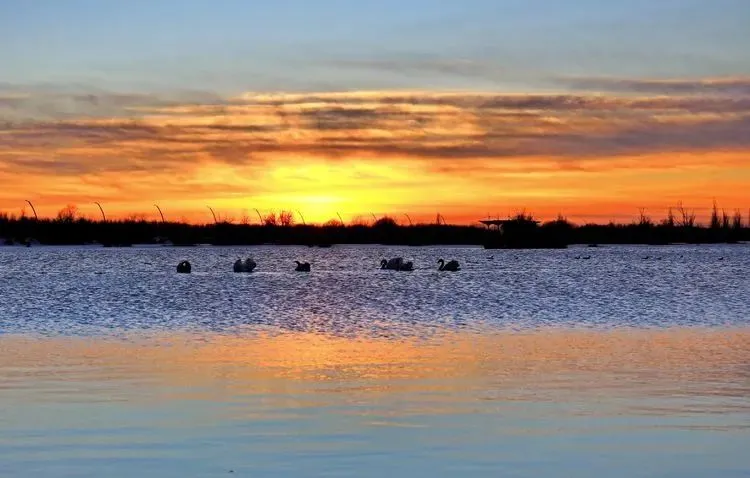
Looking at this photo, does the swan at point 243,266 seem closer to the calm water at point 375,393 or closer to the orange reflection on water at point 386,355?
the calm water at point 375,393

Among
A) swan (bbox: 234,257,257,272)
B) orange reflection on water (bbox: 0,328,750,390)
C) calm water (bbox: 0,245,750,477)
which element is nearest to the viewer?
calm water (bbox: 0,245,750,477)

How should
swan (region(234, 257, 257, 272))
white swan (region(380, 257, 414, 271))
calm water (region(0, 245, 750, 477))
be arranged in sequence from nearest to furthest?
calm water (region(0, 245, 750, 477)), swan (region(234, 257, 257, 272)), white swan (region(380, 257, 414, 271))

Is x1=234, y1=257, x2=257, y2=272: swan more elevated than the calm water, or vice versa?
x1=234, y1=257, x2=257, y2=272: swan

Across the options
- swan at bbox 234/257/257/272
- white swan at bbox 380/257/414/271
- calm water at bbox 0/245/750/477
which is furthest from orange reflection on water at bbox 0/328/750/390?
white swan at bbox 380/257/414/271

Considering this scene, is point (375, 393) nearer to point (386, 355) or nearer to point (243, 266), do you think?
point (386, 355)

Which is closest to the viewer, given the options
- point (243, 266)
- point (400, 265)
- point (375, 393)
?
point (375, 393)

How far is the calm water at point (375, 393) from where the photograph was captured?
10.3m

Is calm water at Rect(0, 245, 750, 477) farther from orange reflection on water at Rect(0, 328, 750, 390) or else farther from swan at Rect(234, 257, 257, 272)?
swan at Rect(234, 257, 257, 272)

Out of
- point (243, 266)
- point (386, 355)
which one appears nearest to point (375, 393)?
point (386, 355)

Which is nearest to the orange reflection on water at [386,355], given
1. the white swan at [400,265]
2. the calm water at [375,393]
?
the calm water at [375,393]

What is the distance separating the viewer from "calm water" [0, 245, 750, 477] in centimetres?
1027

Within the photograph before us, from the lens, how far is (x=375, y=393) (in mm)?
14352

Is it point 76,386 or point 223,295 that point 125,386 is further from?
point 223,295

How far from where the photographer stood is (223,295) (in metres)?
40.5
